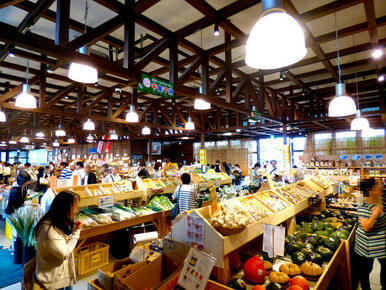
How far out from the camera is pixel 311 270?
240 centimetres

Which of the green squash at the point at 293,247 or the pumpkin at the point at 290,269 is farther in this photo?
the green squash at the point at 293,247

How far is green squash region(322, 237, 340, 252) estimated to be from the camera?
296 centimetres

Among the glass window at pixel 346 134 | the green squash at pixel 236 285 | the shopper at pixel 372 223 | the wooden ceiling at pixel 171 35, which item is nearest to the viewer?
the green squash at pixel 236 285

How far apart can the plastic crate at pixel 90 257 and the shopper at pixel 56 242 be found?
1751 millimetres

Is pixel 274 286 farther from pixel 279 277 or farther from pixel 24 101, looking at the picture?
pixel 24 101

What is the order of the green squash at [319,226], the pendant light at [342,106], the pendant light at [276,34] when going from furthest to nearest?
the pendant light at [342,106]
the green squash at [319,226]
the pendant light at [276,34]

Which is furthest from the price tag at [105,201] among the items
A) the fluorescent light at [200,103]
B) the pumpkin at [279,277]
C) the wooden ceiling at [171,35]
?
the pumpkin at [279,277]

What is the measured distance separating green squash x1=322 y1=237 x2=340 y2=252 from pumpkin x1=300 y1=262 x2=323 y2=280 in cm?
68

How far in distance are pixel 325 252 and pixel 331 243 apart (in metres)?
0.30

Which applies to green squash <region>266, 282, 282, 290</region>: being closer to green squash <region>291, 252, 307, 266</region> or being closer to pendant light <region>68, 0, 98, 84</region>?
green squash <region>291, 252, 307, 266</region>

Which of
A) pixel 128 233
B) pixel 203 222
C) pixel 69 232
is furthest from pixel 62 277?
pixel 128 233

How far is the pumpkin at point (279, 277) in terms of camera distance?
2225mm

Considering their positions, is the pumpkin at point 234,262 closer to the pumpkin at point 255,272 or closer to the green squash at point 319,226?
the pumpkin at point 255,272

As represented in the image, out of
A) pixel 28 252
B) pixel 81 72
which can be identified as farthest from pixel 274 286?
pixel 28 252
